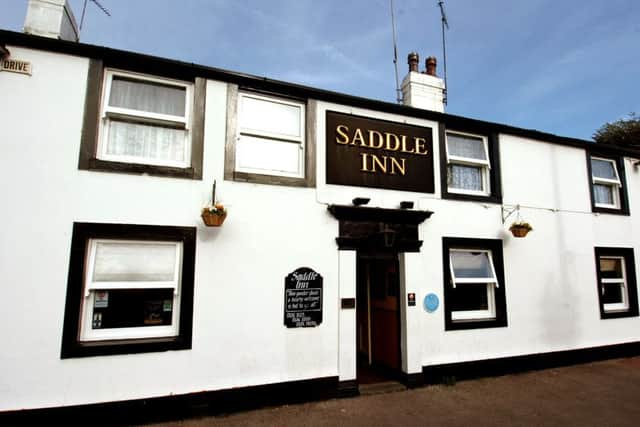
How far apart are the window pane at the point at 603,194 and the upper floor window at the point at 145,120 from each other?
871cm

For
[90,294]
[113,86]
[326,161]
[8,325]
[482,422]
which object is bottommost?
[482,422]

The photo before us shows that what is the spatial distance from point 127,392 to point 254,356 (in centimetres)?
153

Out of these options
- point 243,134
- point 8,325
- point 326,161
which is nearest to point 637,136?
point 326,161

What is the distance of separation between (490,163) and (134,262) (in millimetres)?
6412

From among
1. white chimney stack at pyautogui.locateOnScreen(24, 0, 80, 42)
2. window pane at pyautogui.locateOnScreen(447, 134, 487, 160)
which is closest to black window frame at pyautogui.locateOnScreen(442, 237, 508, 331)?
window pane at pyautogui.locateOnScreen(447, 134, 487, 160)

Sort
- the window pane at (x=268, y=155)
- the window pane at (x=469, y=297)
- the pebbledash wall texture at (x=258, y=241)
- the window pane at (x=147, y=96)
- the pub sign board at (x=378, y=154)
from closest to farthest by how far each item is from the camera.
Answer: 1. the pebbledash wall texture at (x=258, y=241)
2. the window pane at (x=147, y=96)
3. the window pane at (x=268, y=155)
4. the pub sign board at (x=378, y=154)
5. the window pane at (x=469, y=297)

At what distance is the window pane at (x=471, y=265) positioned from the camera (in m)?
6.11

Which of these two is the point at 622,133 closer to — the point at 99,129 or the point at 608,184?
the point at 608,184

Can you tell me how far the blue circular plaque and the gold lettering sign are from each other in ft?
21.1

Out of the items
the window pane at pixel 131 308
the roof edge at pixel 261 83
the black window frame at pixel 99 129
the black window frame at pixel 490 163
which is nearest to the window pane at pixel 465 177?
the black window frame at pixel 490 163

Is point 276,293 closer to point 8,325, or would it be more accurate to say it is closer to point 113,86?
point 8,325

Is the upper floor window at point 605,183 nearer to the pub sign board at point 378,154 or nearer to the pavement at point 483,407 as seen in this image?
the pavement at point 483,407

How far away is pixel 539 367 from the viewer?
20.7ft

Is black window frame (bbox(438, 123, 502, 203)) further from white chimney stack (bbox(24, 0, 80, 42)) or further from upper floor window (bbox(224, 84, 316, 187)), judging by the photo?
white chimney stack (bbox(24, 0, 80, 42))
